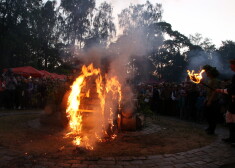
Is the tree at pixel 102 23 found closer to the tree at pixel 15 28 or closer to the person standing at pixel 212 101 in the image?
the tree at pixel 15 28

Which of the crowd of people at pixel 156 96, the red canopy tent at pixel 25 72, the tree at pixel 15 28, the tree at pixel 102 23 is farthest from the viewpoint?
the tree at pixel 15 28

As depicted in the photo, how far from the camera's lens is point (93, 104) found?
27.1ft

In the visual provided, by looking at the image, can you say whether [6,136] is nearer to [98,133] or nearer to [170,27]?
[98,133]

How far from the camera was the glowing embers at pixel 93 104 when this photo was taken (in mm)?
7411

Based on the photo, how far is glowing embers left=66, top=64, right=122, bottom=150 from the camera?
7411mm

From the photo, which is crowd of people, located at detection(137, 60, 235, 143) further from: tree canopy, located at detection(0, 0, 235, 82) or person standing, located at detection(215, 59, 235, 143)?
tree canopy, located at detection(0, 0, 235, 82)

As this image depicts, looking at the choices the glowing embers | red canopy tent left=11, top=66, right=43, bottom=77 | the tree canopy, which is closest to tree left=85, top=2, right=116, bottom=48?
the tree canopy

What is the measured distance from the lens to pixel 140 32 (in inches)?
621

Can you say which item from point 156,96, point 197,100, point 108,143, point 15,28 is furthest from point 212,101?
point 15,28

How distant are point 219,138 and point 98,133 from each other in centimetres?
382

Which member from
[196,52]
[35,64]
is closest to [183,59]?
[196,52]

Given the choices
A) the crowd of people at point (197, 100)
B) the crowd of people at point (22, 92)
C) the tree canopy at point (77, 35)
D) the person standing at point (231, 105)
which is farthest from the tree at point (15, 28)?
the person standing at point (231, 105)

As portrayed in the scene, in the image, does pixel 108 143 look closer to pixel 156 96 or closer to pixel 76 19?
pixel 156 96

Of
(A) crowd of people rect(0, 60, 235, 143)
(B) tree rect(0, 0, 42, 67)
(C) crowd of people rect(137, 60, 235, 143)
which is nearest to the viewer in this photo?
(C) crowd of people rect(137, 60, 235, 143)
